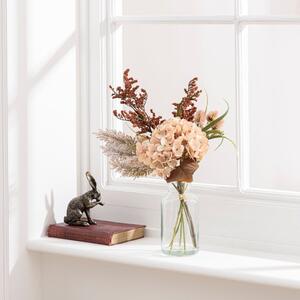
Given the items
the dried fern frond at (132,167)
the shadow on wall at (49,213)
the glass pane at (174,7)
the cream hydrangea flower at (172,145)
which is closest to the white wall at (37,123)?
the shadow on wall at (49,213)

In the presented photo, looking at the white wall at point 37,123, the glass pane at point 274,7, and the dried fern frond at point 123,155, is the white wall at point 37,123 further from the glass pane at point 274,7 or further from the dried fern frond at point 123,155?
the glass pane at point 274,7

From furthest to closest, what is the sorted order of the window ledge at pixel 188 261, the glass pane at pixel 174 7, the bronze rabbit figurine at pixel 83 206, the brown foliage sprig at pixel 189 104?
1. the glass pane at pixel 174 7
2. the bronze rabbit figurine at pixel 83 206
3. the brown foliage sprig at pixel 189 104
4. the window ledge at pixel 188 261

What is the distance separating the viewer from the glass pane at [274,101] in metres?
2.20

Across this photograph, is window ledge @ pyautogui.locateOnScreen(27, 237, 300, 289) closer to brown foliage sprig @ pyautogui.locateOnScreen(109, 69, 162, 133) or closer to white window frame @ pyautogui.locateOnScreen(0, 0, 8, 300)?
white window frame @ pyautogui.locateOnScreen(0, 0, 8, 300)

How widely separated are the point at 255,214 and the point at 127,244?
13.3 inches

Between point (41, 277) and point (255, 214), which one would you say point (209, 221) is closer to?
point (255, 214)

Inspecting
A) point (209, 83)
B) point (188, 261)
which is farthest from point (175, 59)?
point (188, 261)

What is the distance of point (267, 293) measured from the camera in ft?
5.75

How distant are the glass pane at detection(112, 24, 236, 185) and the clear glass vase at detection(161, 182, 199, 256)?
1.24 ft

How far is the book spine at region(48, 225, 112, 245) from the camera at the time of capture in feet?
6.40

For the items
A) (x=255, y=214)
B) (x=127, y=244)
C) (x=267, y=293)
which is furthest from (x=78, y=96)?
(x=267, y=293)

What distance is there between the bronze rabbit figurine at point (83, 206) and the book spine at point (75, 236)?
0.04 metres

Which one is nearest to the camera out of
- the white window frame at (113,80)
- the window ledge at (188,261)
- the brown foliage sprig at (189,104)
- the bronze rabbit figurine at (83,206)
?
the window ledge at (188,261)

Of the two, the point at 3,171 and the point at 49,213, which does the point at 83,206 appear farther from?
the point at 3,171
